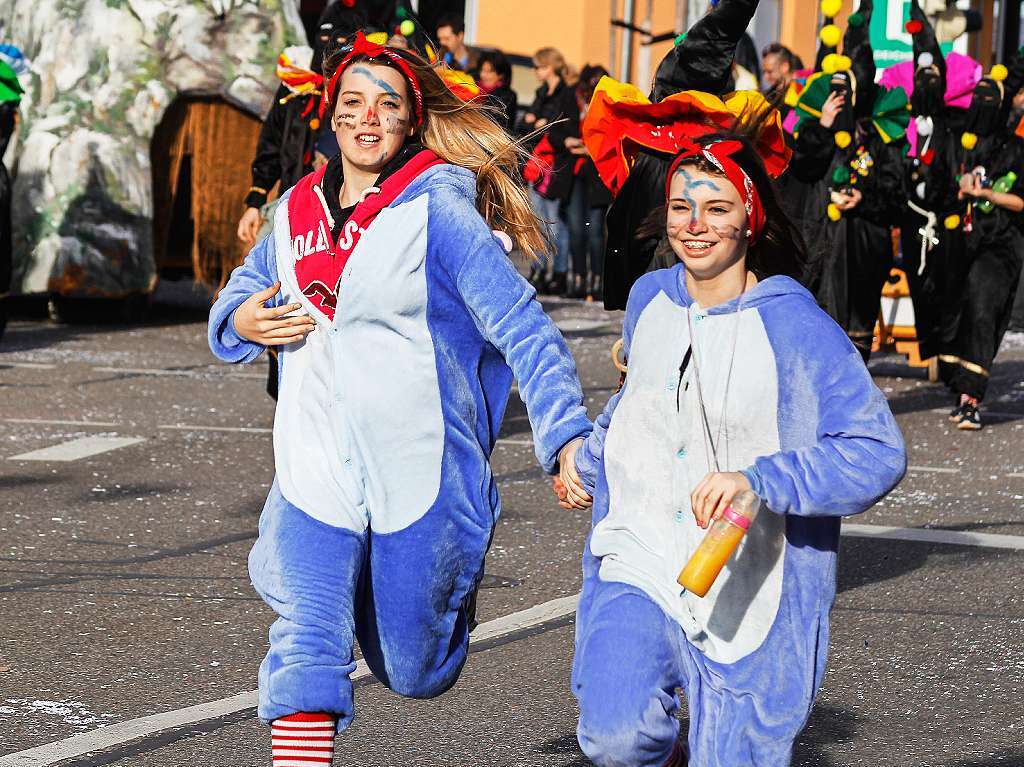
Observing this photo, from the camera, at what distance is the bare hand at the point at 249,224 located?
968 cm

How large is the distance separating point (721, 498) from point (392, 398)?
3.10 ft

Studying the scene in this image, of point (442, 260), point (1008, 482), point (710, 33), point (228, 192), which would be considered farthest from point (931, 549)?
point (228, 192)

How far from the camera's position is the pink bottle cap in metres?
3.64

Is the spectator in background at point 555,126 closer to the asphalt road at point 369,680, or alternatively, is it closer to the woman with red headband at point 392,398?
the asphalt road at point 369,680

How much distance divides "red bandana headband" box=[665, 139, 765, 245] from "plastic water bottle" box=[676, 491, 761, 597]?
0.65 metres

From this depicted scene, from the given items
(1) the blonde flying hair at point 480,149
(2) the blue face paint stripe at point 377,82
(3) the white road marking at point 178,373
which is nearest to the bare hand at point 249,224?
(3) the white road marking at point 178,373

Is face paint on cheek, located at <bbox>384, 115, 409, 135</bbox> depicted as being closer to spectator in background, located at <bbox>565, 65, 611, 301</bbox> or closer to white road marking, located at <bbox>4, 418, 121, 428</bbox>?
white road marking, located at <bbox>4, 418, 121, 428</bbox>

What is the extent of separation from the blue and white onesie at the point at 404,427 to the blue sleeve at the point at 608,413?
0.47ft

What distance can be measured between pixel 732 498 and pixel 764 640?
1.04 feet

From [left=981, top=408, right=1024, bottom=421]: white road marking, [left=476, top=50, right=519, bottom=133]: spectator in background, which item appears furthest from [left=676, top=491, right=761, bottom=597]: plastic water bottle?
[left=476, top=50, right=519, bottom=133]: spectator in background

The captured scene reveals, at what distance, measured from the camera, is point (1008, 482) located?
31.1ft

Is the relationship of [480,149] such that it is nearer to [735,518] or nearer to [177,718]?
[735,518]

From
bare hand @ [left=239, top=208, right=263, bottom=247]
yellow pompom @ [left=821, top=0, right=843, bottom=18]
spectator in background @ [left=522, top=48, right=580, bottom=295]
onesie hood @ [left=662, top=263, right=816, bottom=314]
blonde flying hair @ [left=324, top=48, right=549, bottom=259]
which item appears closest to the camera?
onesie hood @ [left=662, top=263, right=816, bottom=314]

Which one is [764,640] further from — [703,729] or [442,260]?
[442,260]
